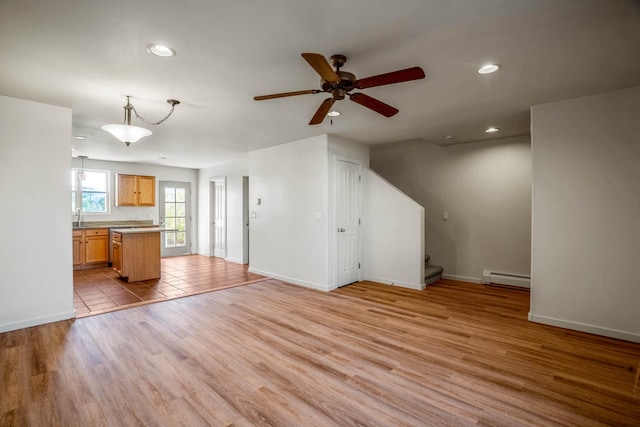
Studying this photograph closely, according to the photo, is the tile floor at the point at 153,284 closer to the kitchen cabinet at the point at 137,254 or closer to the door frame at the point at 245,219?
the kitchen cabinet at the point at 137,254

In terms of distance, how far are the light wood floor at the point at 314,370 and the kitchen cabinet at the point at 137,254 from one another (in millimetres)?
1896

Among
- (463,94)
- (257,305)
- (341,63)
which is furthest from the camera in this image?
(257,305)

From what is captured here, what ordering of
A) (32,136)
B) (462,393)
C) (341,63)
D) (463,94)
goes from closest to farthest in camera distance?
1. (462,393)
2. (341,63)
3. (463,94)
4. (32,136)

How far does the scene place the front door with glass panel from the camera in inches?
334

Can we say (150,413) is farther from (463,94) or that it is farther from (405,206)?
(405,206)

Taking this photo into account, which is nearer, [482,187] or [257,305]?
[257,305]

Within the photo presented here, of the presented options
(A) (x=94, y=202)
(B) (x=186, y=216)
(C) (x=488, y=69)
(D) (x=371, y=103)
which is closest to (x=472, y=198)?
(C) (x=488, y=69)

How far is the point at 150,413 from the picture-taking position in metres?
1.93

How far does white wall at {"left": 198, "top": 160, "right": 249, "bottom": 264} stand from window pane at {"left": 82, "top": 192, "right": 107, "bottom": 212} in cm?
245

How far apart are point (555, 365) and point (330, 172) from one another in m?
3.57

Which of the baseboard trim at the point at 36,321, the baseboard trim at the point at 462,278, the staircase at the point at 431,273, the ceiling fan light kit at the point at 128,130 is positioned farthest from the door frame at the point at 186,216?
the baseboard trim at the point at 462,278

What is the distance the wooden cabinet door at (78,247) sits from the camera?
21.6 ft

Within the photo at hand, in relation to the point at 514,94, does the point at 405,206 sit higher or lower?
lower

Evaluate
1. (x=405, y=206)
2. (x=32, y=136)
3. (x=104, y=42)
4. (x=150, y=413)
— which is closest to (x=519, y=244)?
(x=405, y=206)
